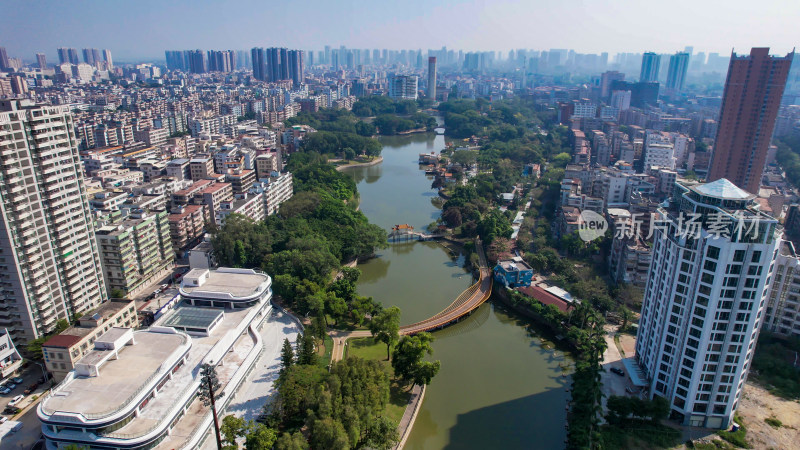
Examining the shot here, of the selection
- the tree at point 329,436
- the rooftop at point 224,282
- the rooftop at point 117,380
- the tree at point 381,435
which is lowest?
the tree at point 381,435

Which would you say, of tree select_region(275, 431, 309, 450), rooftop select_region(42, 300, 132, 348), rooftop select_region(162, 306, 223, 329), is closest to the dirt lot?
tree select_region(275, 431, 309, 450)

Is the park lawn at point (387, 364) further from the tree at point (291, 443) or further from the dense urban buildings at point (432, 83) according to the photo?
the dense urban buildings at point (432, 83)

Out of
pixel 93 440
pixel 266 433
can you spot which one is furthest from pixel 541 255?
pixel 93 440

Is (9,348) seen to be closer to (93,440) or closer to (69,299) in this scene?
(69,299)

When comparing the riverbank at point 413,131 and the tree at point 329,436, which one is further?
the riverbank at point 413,131

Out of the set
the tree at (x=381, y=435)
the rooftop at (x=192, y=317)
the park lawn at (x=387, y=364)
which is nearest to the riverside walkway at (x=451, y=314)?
the park lawn at (x=387, y=364)
